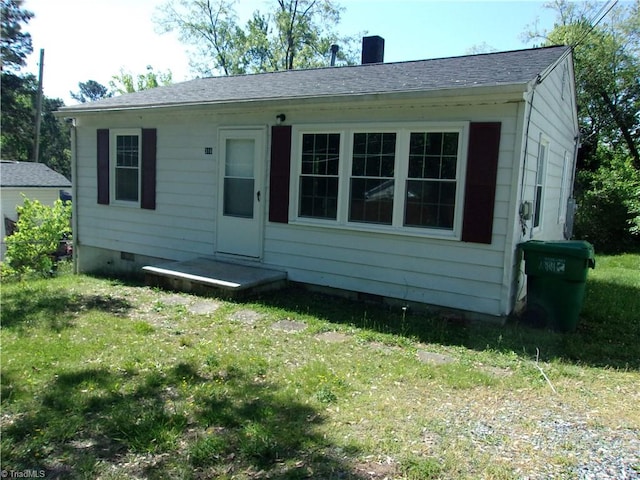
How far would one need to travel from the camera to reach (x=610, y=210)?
14.8 meters

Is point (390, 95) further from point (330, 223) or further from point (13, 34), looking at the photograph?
point (13, 34)

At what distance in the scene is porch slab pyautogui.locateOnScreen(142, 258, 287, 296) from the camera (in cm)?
670

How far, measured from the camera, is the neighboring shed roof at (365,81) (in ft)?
20.0

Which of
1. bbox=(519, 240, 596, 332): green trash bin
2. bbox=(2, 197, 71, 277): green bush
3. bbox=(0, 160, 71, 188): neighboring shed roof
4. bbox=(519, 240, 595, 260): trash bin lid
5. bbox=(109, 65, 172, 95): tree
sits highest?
bbox=(109, 65, 172, 95): tree

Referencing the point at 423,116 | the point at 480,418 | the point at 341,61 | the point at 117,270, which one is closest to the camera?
the point at 480,418

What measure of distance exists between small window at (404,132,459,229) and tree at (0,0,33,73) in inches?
187

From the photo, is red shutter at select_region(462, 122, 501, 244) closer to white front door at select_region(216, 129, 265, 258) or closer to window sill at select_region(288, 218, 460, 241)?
window sill at select_region(288, 218, 460, 241)

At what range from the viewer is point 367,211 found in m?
6.63

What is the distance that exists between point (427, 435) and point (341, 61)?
93.3 ft

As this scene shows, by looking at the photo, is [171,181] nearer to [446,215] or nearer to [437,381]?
[446,215]

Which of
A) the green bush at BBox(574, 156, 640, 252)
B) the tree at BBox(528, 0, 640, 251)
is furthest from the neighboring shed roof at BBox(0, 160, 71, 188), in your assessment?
the tree at BBox(528, 0, 640, 251)

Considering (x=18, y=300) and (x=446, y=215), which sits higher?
(x=446, y=215)

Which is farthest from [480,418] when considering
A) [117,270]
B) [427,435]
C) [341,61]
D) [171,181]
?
[341,61]

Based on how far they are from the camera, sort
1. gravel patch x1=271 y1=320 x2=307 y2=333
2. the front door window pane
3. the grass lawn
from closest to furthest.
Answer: the grass lawn < gravel patch x1=271 y1=320 x2=307 y2=333 < the front door window pane
